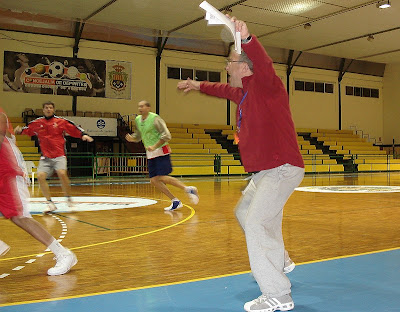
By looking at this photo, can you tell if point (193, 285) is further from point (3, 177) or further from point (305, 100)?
point (305, 100)

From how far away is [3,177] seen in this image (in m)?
3.82

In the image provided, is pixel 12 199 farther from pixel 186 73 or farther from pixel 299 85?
pixel 299 85

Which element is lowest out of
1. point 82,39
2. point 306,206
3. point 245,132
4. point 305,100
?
point 306,206

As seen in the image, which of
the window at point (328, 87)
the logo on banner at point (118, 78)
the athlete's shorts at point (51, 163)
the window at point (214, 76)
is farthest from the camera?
the window at point (328, 87)

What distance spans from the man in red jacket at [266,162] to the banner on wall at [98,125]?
17028mm

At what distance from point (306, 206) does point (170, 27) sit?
48.6 feet

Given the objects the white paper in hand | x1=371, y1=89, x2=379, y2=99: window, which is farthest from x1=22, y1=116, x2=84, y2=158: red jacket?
x1=371, y1=89, x2=379, y2=99: window

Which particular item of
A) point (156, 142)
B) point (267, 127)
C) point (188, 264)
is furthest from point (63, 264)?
point (156, 142)

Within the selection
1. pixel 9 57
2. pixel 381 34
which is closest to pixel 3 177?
pixel 9 57

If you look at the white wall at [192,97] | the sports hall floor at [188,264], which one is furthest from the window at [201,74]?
the sports hall floor at [188,264]

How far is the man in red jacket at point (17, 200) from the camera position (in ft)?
12.4

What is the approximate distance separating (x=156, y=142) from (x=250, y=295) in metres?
4.97

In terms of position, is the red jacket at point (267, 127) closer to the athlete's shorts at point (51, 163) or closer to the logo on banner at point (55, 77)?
the athlete's shorts at point (51, 163)

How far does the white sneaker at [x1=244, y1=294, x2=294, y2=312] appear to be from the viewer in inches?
115
